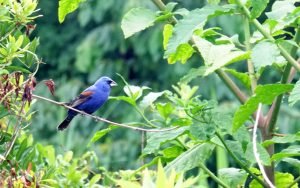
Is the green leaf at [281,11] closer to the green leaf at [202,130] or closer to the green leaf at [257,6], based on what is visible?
the green leaf at [257,6]

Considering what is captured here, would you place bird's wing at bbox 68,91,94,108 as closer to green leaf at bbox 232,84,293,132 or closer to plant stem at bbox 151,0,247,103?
plant stem at bbox 151,0,247,103

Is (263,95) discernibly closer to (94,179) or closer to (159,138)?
(159,138)

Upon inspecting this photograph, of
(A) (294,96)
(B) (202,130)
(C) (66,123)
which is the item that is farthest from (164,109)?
(C) (66,123)

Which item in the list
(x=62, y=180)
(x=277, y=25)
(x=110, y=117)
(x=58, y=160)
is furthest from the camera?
(x=110, y=117)

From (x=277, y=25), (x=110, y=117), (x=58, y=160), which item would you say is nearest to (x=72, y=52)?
(x=110, y=117)

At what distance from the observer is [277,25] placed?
7.98ft

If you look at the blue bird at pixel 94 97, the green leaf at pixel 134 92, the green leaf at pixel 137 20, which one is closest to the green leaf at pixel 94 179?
the green leaf at pixel 134 92

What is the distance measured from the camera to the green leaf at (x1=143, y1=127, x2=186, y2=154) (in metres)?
2.52

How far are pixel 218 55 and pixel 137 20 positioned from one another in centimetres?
31

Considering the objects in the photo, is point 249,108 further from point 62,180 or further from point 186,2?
point 186,2

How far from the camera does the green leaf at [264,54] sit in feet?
7.38

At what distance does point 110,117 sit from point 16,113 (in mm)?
10268

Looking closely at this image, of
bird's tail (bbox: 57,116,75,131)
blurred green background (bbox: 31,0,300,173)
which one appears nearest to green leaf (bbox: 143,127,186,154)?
bird's tail (bbox: 57,116,75,131)

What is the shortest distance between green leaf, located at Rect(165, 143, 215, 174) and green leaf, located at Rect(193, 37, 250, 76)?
0.86ft
